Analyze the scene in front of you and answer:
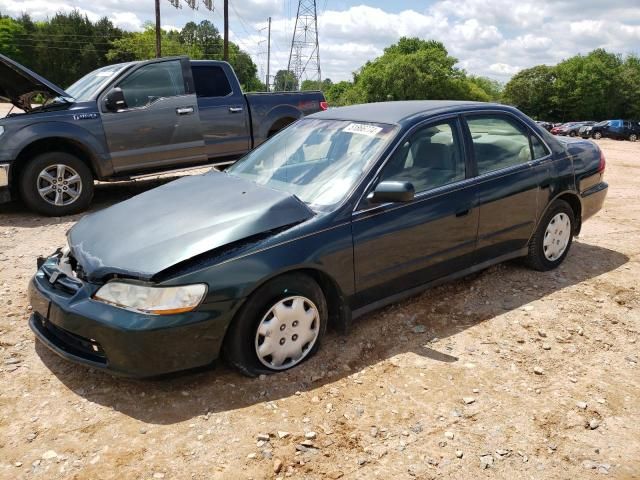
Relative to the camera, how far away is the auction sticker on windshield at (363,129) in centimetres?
371

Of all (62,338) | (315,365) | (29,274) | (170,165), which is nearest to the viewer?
(62,338)

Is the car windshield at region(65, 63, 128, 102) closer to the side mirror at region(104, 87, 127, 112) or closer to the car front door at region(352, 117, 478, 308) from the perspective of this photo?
the side mirror at region(104, 87, 127, 112)

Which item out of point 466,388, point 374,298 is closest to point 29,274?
point 374,298

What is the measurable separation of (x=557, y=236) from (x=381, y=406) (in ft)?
9.15

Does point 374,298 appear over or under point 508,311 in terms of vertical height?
over

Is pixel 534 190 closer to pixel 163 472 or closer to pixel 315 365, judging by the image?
pixel 315 365

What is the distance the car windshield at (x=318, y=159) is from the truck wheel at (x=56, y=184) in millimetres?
3481

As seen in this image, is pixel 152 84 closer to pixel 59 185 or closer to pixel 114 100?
pixel 114 100

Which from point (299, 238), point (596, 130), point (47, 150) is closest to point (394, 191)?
point (299, 238)

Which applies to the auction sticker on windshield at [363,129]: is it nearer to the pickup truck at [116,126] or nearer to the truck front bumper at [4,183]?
the pickup truck at [116,126]

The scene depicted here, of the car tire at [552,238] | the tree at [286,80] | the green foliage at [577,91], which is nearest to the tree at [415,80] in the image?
the green foliage at [577,91]

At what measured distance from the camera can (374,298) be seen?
356 cm

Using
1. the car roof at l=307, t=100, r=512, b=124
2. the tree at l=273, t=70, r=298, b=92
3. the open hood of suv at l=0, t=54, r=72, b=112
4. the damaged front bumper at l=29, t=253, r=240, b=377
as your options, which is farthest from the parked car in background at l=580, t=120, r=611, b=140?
the damaged front bumper at l=29, t=253, r=240, b=377

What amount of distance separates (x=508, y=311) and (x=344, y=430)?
1957 mm
